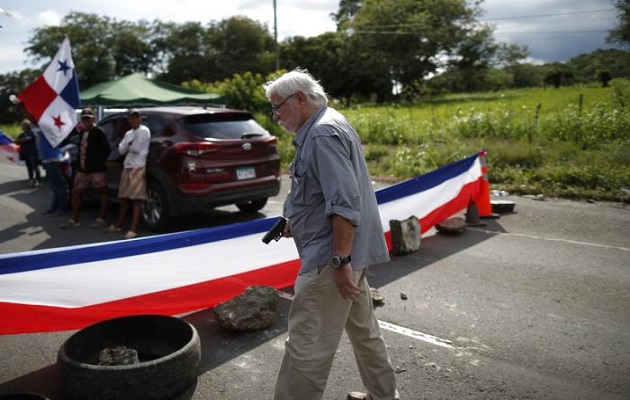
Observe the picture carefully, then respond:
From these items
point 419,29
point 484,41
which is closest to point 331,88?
point 419,29

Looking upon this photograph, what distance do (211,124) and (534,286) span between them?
514 centimetres

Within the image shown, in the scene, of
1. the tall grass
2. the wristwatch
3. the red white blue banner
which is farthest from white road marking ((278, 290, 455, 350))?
the tall grass

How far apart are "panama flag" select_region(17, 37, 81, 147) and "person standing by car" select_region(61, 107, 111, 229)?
0.91 meters

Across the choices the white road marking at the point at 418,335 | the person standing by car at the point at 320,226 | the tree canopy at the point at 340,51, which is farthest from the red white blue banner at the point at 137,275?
the tree canopy at the point at 340,51

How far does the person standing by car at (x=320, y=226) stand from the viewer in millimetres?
2307

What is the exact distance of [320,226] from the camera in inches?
96.0

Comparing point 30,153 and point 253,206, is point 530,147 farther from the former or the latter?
point 30,153

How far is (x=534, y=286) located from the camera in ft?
16.3

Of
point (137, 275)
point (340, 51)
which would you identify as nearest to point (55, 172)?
point (137, 275)

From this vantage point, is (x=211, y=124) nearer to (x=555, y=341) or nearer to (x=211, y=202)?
(x=211, y=202)

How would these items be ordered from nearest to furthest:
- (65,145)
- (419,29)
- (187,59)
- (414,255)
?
(414,255) < (65,145) < (419,29) < (187,59)

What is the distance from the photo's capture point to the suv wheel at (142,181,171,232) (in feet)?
24.8

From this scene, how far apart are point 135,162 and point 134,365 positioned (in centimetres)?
509

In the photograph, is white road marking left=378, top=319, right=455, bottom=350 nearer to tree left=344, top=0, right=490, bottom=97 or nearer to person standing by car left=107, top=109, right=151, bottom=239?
person standing by car left=107, top=109, right=151, bottom=239
